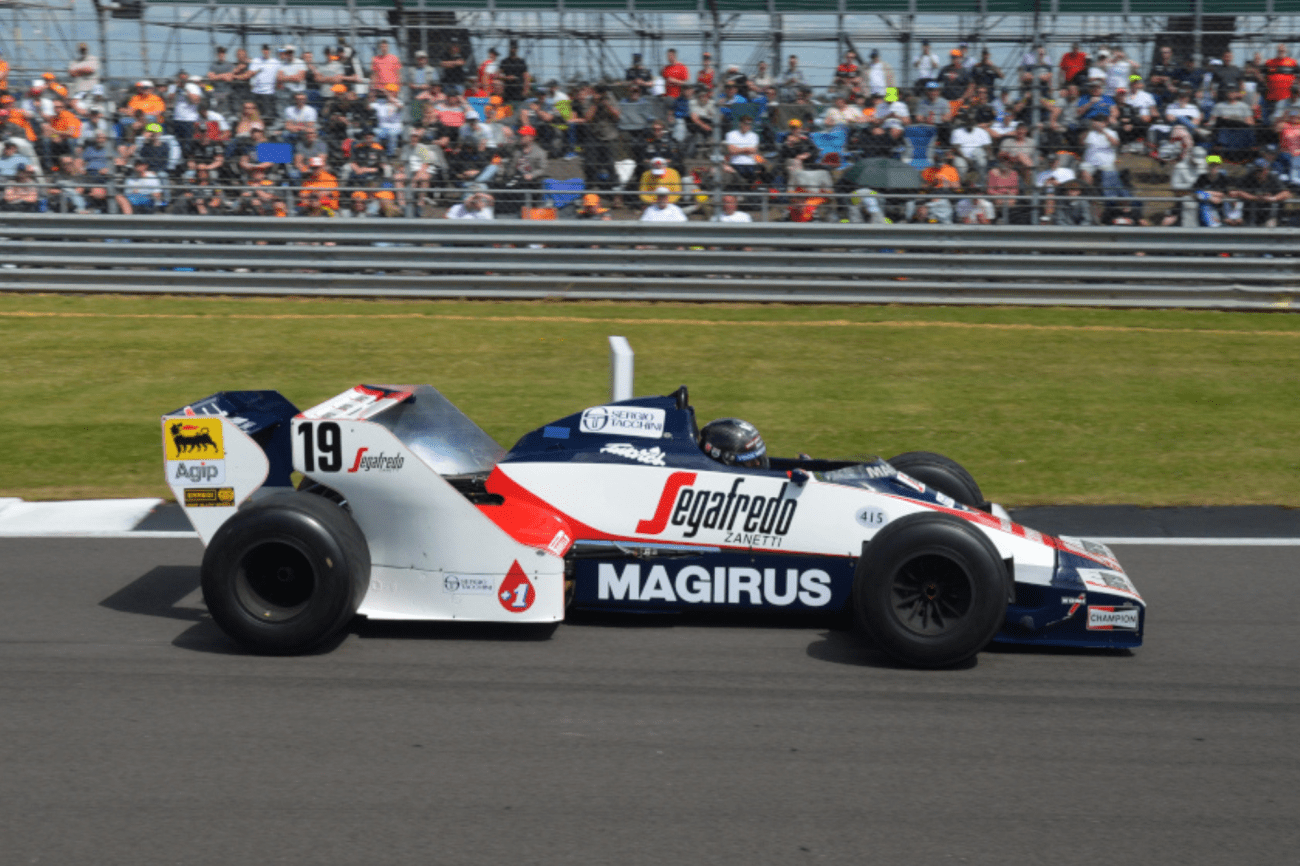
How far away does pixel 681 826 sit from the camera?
155 inches

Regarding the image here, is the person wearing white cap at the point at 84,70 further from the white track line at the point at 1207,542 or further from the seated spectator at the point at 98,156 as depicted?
the white track line at the point at 1207,542

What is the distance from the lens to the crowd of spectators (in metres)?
13.2

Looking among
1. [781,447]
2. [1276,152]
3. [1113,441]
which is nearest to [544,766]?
[781,447]

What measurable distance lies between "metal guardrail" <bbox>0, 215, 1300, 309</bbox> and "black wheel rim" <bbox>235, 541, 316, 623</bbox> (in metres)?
8.60

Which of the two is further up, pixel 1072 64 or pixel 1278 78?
pixel 1072 64

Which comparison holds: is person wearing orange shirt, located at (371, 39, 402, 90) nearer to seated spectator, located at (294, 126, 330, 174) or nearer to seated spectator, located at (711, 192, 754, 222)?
seated spectator, located at (294, 126, 330, 174)

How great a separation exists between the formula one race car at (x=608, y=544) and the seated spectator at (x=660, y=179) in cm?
813

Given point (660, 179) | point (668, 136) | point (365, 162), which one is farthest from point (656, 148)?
point (365, 162)

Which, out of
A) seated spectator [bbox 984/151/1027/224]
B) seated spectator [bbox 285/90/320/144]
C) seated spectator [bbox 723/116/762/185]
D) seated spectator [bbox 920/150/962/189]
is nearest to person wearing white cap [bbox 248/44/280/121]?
seated spectator [bbox 285/90/320/144]

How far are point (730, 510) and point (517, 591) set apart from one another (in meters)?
0.94

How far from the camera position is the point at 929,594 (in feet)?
17.3

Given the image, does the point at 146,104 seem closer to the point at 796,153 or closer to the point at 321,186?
the point at 321,186

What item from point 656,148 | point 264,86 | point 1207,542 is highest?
point 264,86

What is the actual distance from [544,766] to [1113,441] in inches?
239
